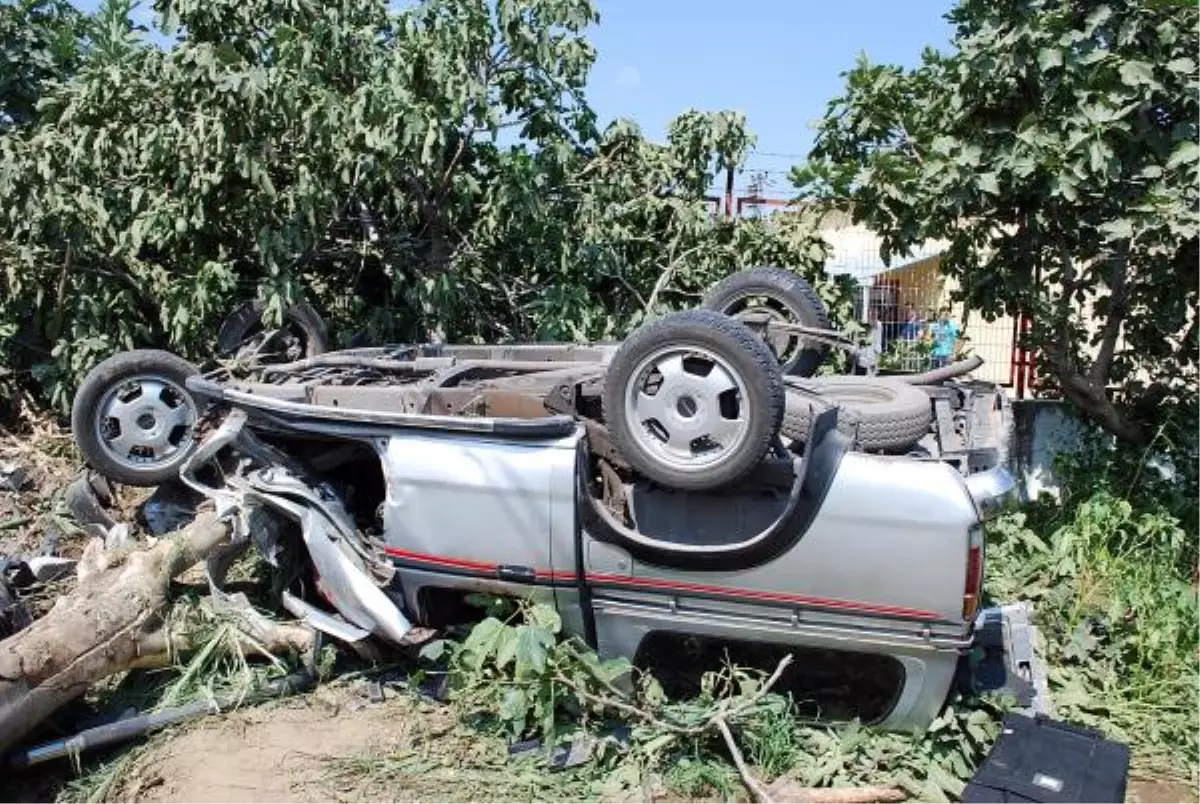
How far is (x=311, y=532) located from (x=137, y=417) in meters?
1.98

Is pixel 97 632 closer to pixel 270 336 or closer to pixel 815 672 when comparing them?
pixel 815 672

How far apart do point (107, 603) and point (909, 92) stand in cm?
535

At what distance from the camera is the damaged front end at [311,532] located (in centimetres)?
454

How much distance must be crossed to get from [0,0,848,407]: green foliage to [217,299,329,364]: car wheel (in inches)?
7.9

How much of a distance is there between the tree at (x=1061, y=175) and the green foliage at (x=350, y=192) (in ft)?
4.08

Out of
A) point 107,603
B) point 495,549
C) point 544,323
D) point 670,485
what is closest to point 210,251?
point 544,323

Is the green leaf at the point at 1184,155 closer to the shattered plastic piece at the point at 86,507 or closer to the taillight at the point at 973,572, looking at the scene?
the taillight at the point at 973,572

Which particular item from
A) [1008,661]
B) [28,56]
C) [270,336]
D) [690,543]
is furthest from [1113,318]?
[28,56]

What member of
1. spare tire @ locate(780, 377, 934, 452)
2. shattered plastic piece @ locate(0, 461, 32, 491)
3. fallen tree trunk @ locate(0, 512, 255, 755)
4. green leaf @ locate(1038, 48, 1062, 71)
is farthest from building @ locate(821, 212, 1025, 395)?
shattered plastic piece @ locate(0, 461, 32, 491)

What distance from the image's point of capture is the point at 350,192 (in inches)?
294

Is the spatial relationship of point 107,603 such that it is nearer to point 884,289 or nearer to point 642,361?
point 642,361

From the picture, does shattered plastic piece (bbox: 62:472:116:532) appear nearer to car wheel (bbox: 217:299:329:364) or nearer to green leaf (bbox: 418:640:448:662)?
car wheel (bbox: 217:299:329:364)

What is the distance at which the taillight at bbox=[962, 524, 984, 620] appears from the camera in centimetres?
372

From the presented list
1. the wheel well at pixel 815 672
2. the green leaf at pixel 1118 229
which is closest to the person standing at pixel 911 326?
the green leaf at pixel 1118 229
